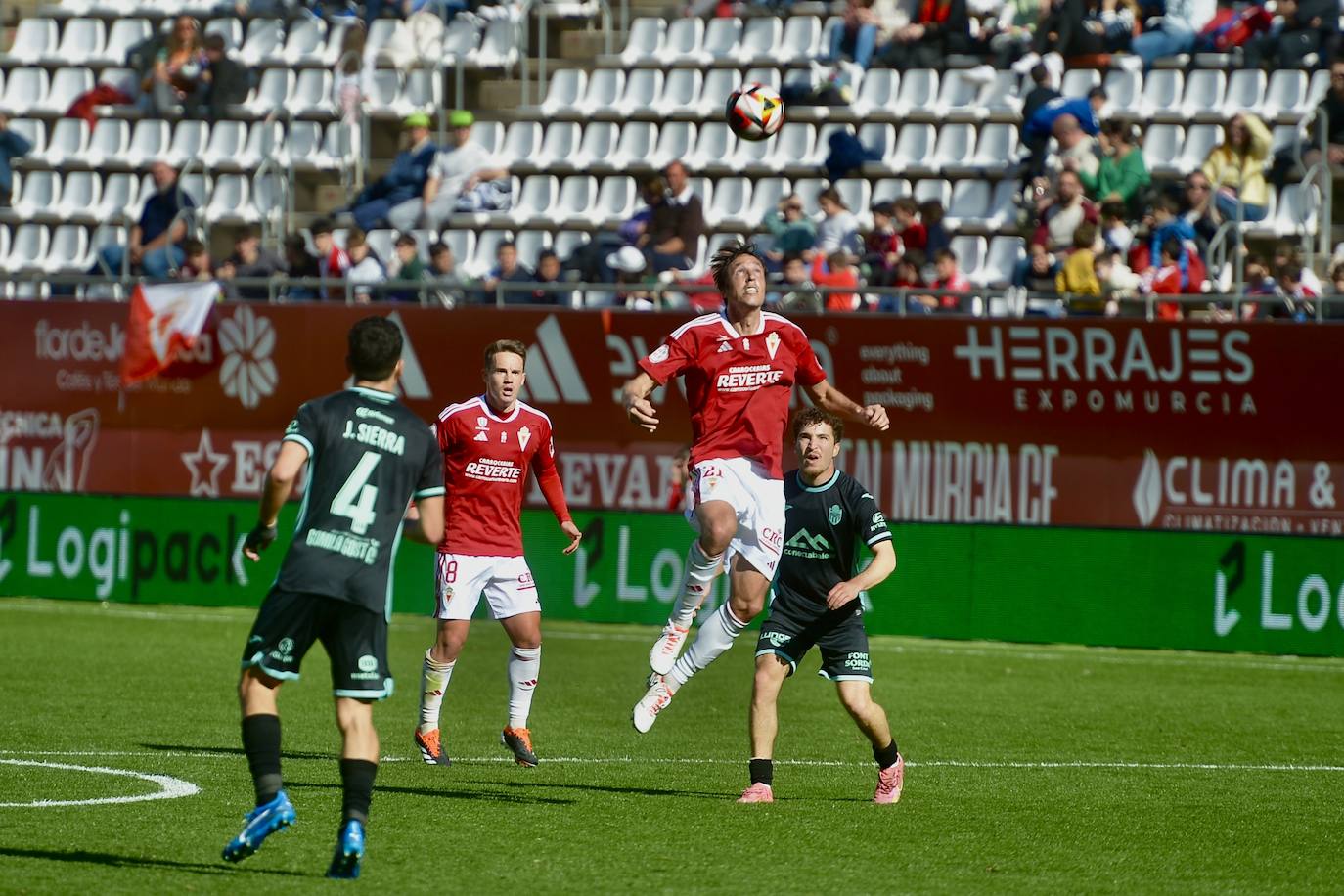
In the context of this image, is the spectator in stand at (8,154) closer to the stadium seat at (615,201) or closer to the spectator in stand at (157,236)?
the spectator in stand at (157,236)

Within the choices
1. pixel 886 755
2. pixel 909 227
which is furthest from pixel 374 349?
pixel 909 227

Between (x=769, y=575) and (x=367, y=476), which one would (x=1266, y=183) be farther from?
(x=367, y=476)

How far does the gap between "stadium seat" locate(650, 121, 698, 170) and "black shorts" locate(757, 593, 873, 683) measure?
623 inches

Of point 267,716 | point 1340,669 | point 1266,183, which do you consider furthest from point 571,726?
point 1266,183

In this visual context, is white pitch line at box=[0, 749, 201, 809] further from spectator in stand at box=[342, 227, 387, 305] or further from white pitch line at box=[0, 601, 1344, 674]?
spectator in stand at box=[342, 227, 387, 305]

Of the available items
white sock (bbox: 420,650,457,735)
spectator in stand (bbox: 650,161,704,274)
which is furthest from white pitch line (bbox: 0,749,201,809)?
spectator in stand (bbox: 650,161,704,274)

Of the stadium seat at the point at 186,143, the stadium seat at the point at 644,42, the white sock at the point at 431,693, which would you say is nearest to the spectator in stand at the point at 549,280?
the stadium seat at the point at 644,42

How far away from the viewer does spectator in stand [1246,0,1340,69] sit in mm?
22625

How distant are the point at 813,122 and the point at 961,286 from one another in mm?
4413

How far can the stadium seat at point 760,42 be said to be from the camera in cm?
2566

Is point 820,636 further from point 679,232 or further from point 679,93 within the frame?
point 679,93

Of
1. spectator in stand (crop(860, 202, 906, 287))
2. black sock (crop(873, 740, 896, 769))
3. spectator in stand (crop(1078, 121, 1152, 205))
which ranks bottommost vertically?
black sock (crop(873, 740, 896, 769))

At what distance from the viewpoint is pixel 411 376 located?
22.2m

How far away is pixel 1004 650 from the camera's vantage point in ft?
61.5
